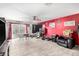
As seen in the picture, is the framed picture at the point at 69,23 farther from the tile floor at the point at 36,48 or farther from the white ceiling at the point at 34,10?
the tile floor at the point at 36,48

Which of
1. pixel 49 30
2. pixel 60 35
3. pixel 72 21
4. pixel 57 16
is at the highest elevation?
pixel 57 16

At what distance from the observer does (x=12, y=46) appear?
2.39 metres

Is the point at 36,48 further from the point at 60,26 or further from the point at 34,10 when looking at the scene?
the point at 34,10

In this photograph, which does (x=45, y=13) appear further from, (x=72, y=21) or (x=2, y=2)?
(x=2, y=2)

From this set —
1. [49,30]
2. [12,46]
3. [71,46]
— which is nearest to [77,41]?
[71,46]

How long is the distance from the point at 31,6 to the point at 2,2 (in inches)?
28.1

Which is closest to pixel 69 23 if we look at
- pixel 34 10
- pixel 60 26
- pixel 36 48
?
pixel 60 26

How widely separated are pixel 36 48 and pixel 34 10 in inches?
43.4

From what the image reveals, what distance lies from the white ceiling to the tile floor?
658mm

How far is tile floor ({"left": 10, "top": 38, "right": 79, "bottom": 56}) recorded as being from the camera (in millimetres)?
2258

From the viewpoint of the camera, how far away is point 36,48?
2.43 metres

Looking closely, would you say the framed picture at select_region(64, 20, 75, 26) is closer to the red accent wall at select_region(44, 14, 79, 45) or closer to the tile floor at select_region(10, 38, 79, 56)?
the red accent wall at select_region(44, 14, 79, 45)

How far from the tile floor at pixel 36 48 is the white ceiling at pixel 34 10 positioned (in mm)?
658

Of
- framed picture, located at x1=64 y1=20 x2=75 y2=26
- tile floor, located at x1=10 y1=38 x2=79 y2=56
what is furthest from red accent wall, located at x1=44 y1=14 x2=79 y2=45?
tile floor, located at x1=10 y1=38 x2=79 y2=56
